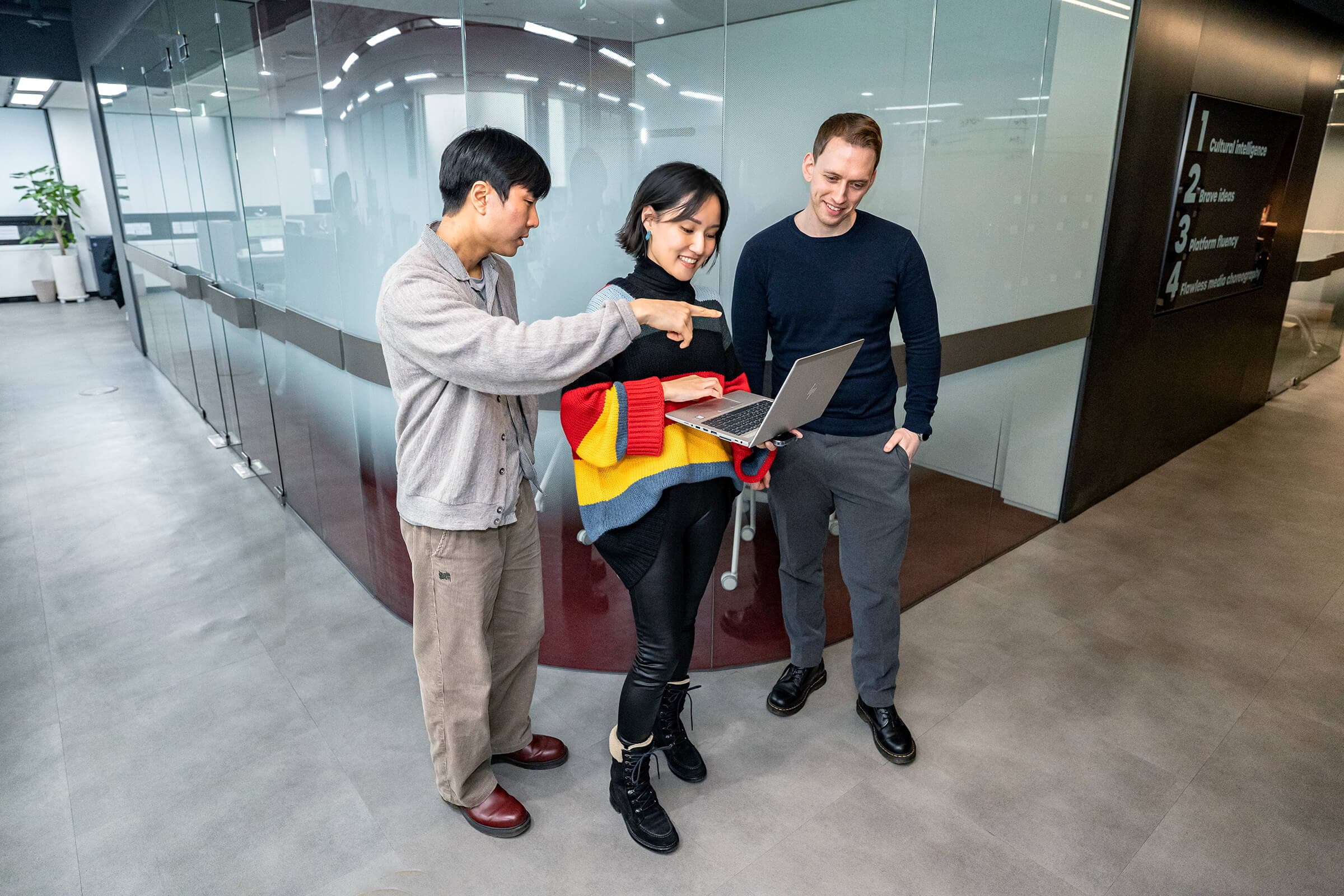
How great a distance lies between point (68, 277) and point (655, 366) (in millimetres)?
13877

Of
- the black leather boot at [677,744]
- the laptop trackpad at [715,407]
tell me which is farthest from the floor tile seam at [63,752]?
the laptop trackpad at [715,407]

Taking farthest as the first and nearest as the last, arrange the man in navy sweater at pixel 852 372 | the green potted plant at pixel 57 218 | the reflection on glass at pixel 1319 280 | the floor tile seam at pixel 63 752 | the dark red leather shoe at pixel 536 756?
the green potted plant at pixel 57 218 → the reflection on glass at pixel 1319 280 → the dark red leather shoe at pixel 536 756 → the man in navy sweater at pixel 852 372 → the floor tile seam at pixel 63 752

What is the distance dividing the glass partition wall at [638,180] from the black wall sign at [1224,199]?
2.95 ft

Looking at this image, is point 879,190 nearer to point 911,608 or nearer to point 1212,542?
point 911,608

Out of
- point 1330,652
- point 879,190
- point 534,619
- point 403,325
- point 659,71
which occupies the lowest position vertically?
point 1330,652

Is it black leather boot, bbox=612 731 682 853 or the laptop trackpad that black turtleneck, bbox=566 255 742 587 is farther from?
black leather boot, bbox=612 731 682 853

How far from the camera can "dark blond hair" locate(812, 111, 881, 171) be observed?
2023 mm

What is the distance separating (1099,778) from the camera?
7.56 ft

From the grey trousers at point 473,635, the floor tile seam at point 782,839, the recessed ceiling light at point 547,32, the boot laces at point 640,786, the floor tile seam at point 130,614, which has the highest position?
the recessed ceiling light at point 547,32

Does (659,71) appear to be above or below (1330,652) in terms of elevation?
above

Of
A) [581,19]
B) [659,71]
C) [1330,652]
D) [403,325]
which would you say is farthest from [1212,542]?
[403,325]

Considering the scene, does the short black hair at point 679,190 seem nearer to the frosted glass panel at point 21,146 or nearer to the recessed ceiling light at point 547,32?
the recessed ceiling light at point 547,32

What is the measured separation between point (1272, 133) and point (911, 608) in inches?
169

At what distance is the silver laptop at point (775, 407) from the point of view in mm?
1627
